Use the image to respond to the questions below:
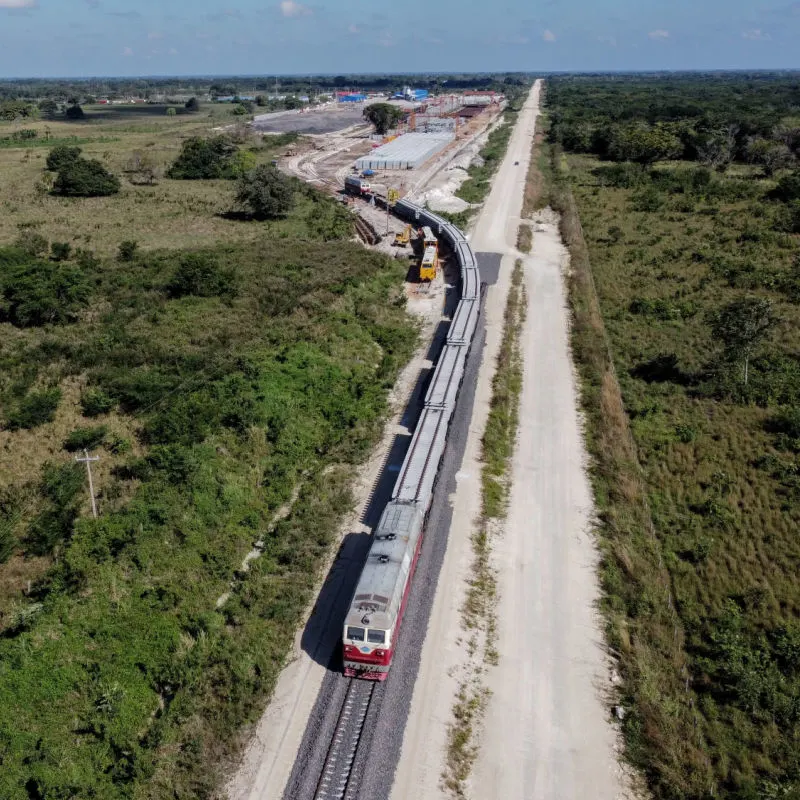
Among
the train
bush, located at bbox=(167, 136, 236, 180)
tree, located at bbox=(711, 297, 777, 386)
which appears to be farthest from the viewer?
bush, located at bbox=(167, 136, 236, 180)

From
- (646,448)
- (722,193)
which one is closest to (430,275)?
(646,448)

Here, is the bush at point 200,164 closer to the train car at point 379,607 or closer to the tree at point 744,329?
the tree at point 744,329

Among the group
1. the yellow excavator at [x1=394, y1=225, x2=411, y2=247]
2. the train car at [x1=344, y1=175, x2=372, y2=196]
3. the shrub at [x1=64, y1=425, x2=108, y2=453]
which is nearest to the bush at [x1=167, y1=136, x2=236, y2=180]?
the train car at [x1=344, y1=175, x2=372, y2=196]

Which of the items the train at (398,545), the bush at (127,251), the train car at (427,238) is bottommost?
the train at (398,545)

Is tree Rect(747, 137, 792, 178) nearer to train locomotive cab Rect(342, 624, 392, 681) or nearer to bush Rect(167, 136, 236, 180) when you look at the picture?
bush Rect(167, 136, 236, 180)

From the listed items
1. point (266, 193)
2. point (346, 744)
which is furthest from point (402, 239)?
point (346, 744)

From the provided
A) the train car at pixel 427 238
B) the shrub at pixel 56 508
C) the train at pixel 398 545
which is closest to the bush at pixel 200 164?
the train car at pixel 427 238

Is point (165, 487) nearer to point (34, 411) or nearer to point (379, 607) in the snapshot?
point (34, 411)

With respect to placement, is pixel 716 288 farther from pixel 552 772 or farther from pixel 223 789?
pixel 223 789
